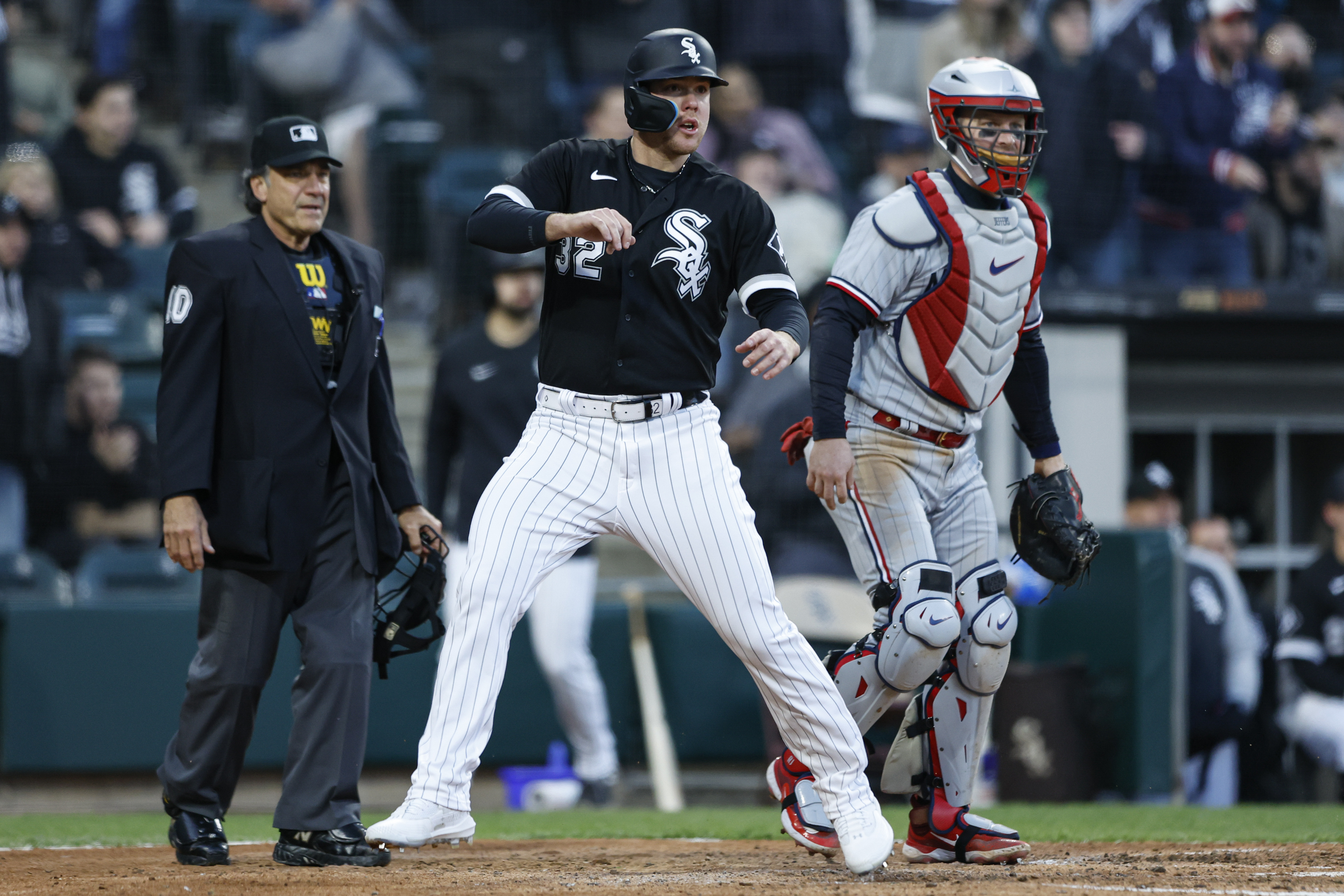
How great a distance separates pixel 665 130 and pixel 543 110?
684cm

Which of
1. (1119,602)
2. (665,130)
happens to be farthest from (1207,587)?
(665,130)

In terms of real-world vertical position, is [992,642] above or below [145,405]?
below

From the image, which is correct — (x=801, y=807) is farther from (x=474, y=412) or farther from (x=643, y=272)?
(x=474, y=412)

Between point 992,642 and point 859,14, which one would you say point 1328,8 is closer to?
point 859,14

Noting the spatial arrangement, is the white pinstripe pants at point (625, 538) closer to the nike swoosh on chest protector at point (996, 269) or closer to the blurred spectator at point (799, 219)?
the nike swoosh on chest protector at point (996, 269)

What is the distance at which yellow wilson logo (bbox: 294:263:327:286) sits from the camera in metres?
4.41

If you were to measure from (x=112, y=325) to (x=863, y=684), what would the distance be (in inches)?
245

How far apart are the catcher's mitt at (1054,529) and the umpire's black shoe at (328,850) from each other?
75.4 inches

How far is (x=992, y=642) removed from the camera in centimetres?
415

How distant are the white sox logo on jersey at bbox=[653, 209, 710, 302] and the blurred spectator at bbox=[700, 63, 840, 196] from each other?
20.9ft

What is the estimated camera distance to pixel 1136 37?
36.2 ft

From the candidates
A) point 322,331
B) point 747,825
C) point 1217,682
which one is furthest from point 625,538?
point 1217,682

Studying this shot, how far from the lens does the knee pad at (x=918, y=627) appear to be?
4016mm

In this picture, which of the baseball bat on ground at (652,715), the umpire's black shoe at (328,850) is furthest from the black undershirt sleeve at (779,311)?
the baseball bat on ground at (652,715)
